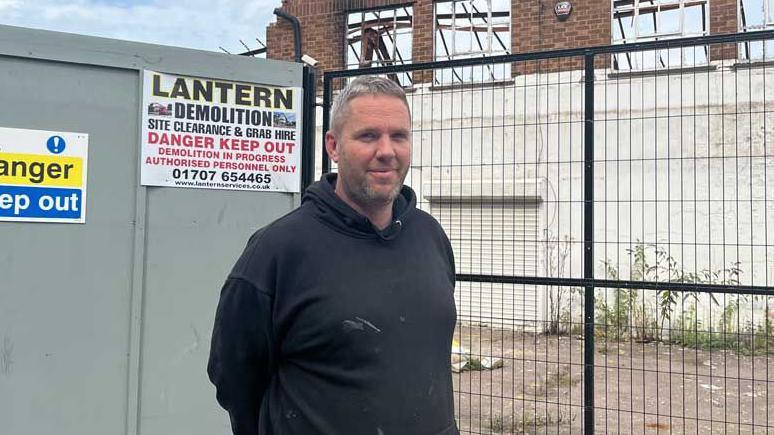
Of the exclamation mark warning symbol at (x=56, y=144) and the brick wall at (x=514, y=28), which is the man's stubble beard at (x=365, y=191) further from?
the brick wall at (x=514, y=28)

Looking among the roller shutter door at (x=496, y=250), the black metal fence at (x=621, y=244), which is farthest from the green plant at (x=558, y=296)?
the roller shutter door at (x=496, y=250)

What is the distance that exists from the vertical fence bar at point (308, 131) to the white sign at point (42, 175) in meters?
1.31

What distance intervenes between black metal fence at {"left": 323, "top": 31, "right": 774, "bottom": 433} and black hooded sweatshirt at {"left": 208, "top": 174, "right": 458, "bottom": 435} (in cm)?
404

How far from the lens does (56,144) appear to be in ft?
10.8

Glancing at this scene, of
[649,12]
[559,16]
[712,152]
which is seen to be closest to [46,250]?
[712,152]

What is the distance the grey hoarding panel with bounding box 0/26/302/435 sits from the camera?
3.24m

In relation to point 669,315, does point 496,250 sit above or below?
above

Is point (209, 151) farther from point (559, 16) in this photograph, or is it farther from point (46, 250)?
point (559, 16)

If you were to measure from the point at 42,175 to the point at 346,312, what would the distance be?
2.24 meters

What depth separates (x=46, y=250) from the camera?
3287 mm

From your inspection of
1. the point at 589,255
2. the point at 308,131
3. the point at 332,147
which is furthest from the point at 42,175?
the point at 589,255

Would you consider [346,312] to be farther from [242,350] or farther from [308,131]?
[308,131]

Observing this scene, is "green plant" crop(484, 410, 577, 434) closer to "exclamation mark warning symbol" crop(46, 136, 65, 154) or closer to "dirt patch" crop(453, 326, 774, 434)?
"dirt patch" crop(453, 326, 774, 434)

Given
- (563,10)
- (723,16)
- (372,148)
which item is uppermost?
(563,10)
